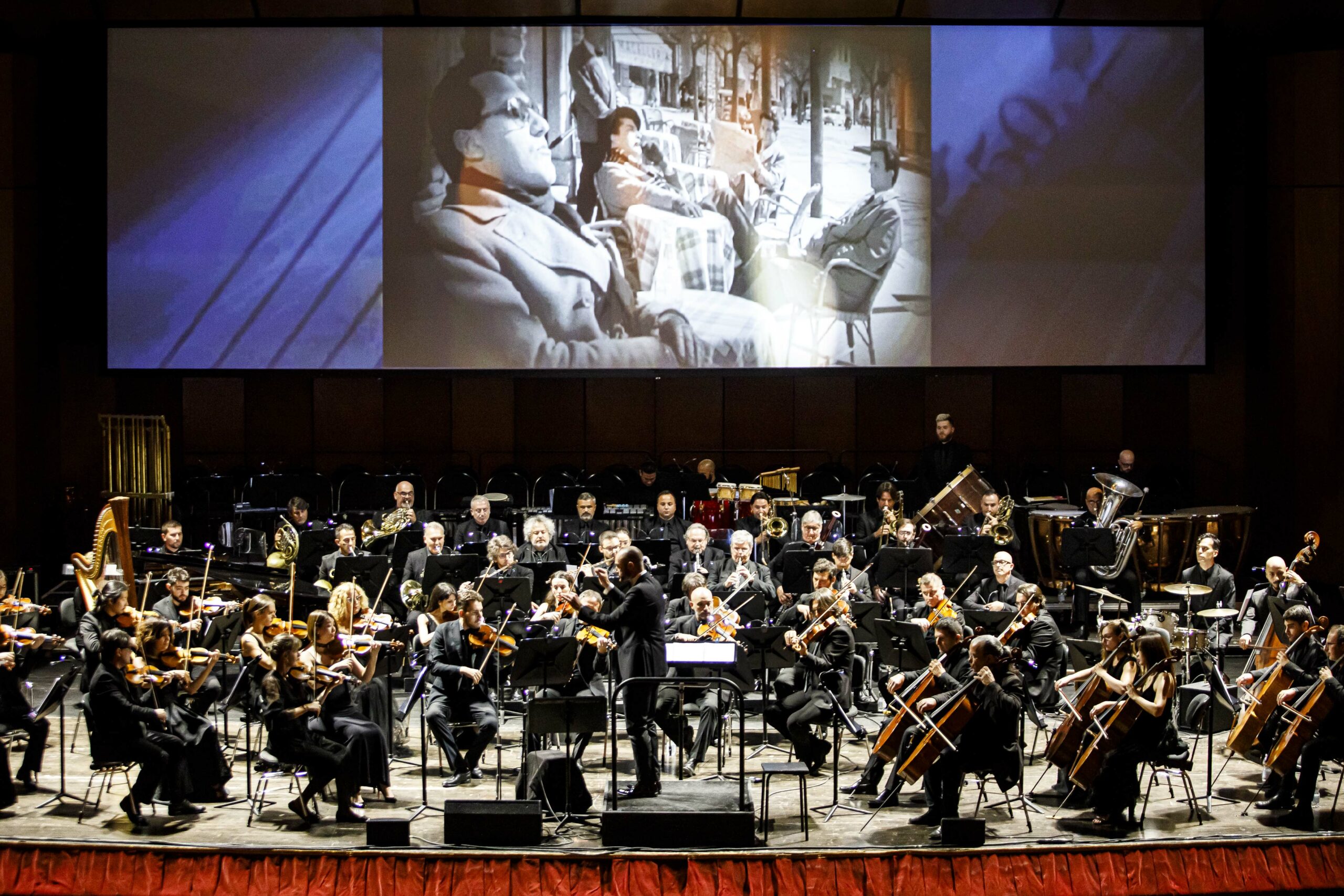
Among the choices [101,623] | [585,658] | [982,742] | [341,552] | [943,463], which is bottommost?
[982,742]

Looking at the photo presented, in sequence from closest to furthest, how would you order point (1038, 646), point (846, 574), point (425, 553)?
point (1038, 646) < point (846, 574) < point (425, 553)

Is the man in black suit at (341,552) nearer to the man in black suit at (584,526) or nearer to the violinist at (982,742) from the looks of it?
the man in black suit at (584,526)

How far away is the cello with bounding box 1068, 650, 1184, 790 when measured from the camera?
7.19 metres

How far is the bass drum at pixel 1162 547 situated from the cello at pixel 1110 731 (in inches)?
183

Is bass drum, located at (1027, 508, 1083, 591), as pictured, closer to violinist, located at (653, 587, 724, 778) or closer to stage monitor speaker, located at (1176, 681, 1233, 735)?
stage monitor speaker, located at (1176, 681, 1233, 735)

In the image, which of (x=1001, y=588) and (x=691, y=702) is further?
(x=1001, y=588)

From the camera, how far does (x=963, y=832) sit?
23.0 feet

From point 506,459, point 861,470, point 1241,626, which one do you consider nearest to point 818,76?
point 861,470

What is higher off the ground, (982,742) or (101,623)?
(101,623)

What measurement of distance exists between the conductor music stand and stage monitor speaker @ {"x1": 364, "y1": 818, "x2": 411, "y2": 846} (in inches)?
86.5

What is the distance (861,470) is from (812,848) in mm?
9290

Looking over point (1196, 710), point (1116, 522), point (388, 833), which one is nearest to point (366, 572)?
point (388, 833)

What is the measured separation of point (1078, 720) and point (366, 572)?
205 inches

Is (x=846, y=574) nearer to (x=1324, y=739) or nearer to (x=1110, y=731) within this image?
(x=1110, y=731)
